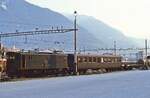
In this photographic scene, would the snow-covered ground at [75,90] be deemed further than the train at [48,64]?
No

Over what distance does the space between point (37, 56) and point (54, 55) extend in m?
4.48

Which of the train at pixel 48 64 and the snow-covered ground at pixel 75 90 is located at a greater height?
the train at pixel 48 64

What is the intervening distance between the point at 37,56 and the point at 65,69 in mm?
8253

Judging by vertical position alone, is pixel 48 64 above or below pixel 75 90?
above

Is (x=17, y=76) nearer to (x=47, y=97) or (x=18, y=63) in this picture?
(x=18, y=63)

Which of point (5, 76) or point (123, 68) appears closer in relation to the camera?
point (5, 76)

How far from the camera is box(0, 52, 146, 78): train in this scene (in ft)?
154

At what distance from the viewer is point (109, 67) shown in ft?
232

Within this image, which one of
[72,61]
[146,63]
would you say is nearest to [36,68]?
[72,61]

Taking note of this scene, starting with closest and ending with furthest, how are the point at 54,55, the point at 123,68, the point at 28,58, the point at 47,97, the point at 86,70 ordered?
the point at 47,97 → the point at 28,58 → the point at 54,55 → the point at 86,70 → the point at 123,68

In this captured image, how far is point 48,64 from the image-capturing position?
2046 inches

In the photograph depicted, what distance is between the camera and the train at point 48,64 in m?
46.8

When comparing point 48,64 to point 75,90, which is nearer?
point 75,90

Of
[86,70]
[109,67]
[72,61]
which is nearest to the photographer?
[72,61]
